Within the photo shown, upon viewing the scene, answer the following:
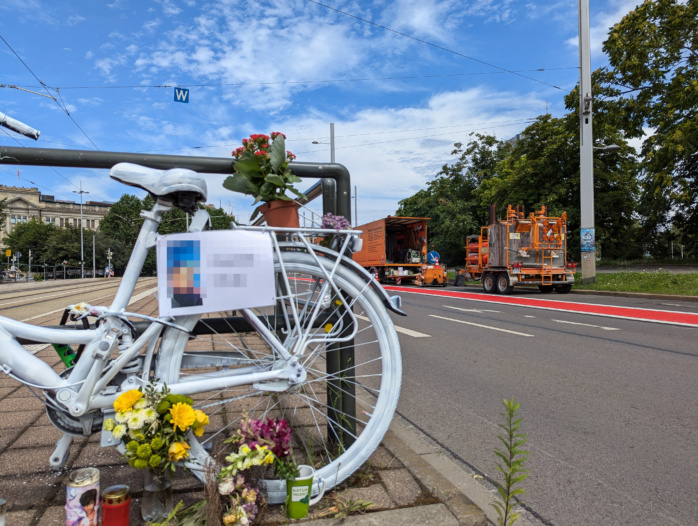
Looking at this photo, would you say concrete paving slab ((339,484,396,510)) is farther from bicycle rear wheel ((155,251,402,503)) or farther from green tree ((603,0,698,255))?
green tree ((603,0,698,255))

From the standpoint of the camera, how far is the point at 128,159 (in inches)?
97.6

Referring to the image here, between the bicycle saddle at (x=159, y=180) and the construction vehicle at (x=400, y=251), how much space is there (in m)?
24.8

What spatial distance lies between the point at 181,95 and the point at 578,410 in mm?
17433

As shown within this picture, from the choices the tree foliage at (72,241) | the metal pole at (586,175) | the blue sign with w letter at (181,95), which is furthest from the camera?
the tree foliage at (72,241)

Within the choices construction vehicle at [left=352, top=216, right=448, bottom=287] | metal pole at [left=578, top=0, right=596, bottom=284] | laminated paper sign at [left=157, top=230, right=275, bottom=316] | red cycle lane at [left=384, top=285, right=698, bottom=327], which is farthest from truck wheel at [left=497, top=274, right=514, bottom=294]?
laminated paper sign at [left=157, top=230, right=275, bottom=316]

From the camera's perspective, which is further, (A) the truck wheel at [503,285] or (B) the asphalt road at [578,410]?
(A) the truck wheel at [503,285]

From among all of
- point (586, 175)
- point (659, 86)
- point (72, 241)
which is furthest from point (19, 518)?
point (72, 241)

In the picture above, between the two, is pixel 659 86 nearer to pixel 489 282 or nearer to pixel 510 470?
pixel 489 282

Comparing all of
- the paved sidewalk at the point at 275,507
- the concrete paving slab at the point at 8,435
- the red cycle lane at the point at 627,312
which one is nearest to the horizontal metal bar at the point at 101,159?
the paved sidewalk at the point at 275,507

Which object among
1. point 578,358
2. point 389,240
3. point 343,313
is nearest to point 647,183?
point 389,240

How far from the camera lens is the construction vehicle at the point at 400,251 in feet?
90.0

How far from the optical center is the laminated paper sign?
2.08 m

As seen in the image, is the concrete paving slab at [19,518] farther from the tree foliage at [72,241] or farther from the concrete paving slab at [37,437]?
the tree foliage at [72,241]

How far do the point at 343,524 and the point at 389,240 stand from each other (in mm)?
29411
